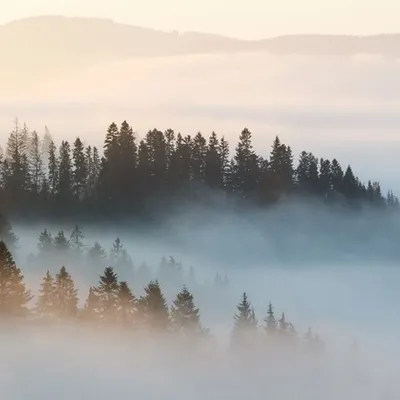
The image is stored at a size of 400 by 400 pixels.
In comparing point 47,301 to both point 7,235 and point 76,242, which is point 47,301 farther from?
point 76,242

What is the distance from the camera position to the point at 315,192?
13512cm

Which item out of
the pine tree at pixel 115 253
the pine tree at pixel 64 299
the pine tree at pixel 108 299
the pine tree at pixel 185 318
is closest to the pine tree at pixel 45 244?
the pine tree at pixel 115 253

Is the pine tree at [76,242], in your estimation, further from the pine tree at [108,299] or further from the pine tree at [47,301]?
the pine tree at [47,301]

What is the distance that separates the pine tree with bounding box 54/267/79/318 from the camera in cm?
6844

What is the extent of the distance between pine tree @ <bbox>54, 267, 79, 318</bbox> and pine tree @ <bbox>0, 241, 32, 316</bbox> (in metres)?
3.83

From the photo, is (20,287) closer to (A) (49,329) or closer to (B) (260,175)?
(A) (49,329)

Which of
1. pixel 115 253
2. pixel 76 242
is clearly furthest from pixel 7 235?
pixel 115 253

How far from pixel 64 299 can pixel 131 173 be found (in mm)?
45716

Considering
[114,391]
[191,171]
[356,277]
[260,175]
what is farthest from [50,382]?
[356,277]

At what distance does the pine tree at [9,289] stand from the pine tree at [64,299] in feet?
12.6

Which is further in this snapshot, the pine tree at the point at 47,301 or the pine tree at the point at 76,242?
the pine tree at the point at 76,242

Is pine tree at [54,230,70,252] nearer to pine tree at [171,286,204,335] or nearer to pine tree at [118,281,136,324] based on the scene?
pine tree at [171,286,204,335]

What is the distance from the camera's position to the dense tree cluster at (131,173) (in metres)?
108

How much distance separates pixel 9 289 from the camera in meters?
64.8
